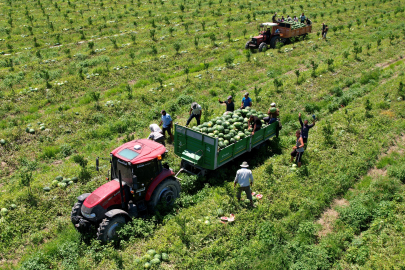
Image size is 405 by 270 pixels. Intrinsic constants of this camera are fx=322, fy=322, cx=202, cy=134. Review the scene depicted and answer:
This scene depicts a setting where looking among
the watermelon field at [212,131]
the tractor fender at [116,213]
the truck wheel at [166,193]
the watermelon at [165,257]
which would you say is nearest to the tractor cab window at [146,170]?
the truck wheel at [166,193]

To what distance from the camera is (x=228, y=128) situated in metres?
12.5

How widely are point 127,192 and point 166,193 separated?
1.30 meters

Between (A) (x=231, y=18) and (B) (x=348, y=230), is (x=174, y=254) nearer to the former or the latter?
(B) (x=348, y=230)

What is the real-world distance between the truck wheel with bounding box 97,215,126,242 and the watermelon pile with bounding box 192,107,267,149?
14.2 ft

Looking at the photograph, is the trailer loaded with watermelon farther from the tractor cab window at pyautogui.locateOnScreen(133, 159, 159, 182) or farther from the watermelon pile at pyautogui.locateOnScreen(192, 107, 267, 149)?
the tractor cab window at pyautogui.locateOnScreen(133, 159, 159, 182)

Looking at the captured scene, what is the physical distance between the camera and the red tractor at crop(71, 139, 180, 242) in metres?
8.73

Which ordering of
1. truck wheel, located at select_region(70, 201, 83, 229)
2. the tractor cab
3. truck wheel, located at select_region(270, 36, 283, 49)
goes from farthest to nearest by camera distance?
truck wheel, located at select_region(270, 36, 283, 49), the tractor cab, truck wheel, located at select_region(70, 201, 83, 229)

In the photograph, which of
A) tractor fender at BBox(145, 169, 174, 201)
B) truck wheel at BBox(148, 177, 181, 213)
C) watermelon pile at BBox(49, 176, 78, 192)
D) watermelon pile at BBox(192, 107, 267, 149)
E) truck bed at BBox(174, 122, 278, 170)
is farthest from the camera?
watermelon pile at BBox(192, 107, 267, 149)

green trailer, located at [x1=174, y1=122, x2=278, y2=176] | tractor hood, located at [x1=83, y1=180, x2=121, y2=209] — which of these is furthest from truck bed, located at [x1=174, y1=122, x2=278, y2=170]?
tractor hood, located at [x1=83, y1=180, x2=121, y2=209]

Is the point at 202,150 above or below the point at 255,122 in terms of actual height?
below

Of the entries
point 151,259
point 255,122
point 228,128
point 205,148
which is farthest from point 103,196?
point 255,122

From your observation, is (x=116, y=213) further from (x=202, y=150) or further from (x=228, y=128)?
(x=228, y=128)

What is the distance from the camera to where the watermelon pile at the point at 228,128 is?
1181cm

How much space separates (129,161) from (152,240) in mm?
2269
